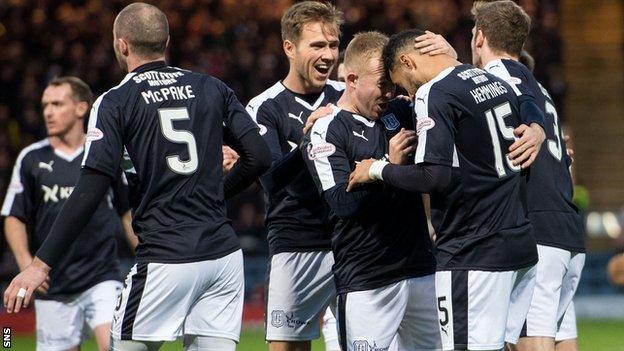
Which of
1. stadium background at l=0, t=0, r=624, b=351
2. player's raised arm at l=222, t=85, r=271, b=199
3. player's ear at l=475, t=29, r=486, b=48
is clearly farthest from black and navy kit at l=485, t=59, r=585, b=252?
stadium background at l=0, t=0, r=624, b=351

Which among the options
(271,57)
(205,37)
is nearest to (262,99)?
(271,57)

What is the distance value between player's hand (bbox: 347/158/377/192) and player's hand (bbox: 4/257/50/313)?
1.52 m

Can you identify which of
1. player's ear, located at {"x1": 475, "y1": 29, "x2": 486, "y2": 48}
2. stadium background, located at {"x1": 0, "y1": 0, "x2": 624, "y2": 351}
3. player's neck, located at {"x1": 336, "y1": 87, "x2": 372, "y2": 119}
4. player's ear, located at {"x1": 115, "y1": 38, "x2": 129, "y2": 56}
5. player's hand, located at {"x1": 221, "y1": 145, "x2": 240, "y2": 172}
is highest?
stadium background, located at {"x1": 0, "y1": 0, "x2": 624, "y2": 351}

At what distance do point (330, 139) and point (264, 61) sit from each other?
43.9 ft

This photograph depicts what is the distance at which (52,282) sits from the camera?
768cm

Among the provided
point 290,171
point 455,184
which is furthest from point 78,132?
point 455,184

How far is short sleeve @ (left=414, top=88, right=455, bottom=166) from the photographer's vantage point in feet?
16.4

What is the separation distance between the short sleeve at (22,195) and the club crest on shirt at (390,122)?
3249 millimetres

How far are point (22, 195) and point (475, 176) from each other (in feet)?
12.7

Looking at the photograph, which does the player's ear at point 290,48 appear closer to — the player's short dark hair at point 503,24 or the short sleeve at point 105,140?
the player's short dark hair at point 503,24

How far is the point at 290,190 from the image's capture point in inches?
259

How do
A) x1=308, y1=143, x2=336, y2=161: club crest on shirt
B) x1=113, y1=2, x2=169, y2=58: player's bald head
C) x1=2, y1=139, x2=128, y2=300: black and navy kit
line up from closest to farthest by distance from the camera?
x1=113, y1=2, x2=169, y2=58: player's bald head → x1=308, y1=143, x2=336, y2=161: club crest on shirt → x1=2, y1=139, x2=128, y2=300: black and navy kit

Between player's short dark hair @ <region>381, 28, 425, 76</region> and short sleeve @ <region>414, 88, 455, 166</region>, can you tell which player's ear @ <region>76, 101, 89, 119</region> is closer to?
player's short dark hair @ <region>381, 28, 425, 76</region>

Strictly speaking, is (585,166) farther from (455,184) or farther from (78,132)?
(455,184)
